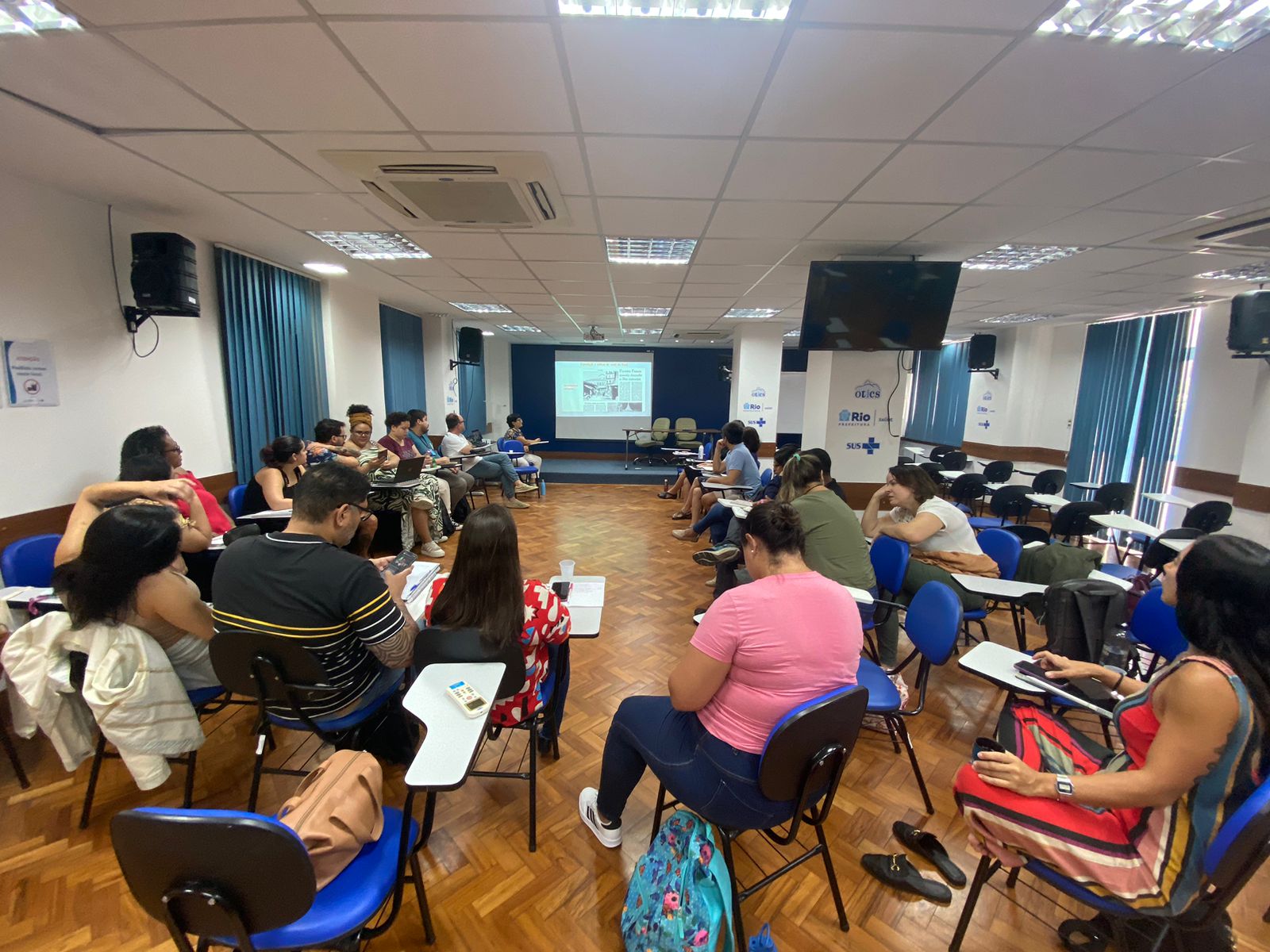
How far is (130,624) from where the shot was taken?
1718 mm

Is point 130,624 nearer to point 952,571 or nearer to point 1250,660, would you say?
point 1250,660

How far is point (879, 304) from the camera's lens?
12.2 ft

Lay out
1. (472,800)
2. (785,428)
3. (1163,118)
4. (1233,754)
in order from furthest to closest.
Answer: (785,428) < (472,800) < (1163,118) < (1233,754)

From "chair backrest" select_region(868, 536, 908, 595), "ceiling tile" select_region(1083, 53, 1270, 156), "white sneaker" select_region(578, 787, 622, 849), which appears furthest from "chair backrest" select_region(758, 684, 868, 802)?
"ceiling tile" select_region(1083, 53, 1270, 156)

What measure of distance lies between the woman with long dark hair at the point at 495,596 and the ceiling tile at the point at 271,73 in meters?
1.58

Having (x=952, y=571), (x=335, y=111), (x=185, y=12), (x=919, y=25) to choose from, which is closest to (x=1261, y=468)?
(x=952, y=571)

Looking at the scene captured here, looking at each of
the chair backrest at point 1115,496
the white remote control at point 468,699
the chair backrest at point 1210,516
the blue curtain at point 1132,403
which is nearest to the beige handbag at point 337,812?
the white remote control at point 468,699

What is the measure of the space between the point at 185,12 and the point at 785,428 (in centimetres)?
1193

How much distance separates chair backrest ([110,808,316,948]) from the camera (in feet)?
2.87

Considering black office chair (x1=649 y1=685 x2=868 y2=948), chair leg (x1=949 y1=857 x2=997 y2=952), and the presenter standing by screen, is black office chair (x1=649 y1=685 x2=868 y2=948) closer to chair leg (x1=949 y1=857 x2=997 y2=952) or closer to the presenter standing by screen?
chair leg (x1=949 y1=857 x2=997 y2=952)

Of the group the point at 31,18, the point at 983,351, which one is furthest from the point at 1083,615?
the point at 983,351

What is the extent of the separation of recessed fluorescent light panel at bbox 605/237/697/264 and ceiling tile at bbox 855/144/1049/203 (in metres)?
1.36

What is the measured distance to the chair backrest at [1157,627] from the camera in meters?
2.22

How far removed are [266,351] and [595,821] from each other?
4764mm
